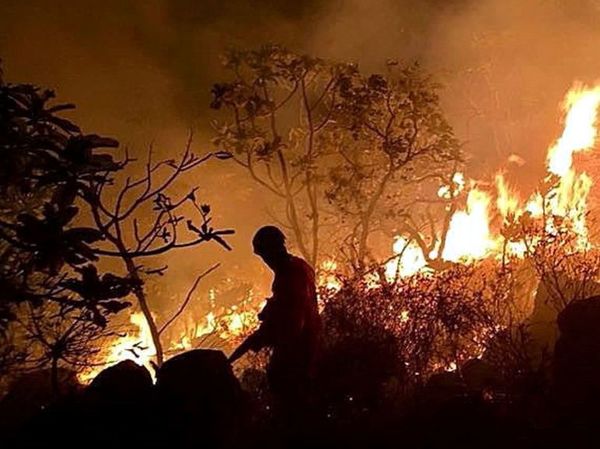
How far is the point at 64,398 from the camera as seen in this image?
502 cm

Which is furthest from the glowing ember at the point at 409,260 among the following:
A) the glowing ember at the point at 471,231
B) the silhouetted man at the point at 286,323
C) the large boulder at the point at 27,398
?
the silhouetted man at the point at 286,323

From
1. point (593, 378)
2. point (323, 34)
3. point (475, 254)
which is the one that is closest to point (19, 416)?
point (593, 378)

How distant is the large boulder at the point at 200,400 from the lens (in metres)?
4.86

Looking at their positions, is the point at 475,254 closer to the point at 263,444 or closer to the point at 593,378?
the point at 593,378

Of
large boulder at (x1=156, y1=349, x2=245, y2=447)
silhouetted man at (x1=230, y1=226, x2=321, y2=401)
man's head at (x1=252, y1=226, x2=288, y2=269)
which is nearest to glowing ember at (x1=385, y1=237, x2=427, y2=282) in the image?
silhouetted man at (x1=230, y1=226, x2=321, y2=401)

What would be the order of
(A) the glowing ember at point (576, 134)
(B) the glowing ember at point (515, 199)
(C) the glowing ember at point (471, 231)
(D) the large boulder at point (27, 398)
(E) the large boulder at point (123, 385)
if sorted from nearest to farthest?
(E) the large boulder at point (123, 385) → (D) the large boulder at point (27, 398) → (B) the glowing ember at point (515, 199) → (C) the glowing ember at point (471, 231) → (A) the glowing ember at point (576, 134)

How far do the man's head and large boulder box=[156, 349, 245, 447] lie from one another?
32.8 inches

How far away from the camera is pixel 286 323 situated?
17.1ft

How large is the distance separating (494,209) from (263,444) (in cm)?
1289

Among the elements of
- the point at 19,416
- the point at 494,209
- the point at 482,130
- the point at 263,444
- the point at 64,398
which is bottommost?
the point at 263,444

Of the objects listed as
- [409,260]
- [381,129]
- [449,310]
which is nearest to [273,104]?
[381,129]

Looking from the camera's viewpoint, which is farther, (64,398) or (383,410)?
(383,410)

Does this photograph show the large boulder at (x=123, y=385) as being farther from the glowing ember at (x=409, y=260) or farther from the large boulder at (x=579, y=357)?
the glowing ember at (x=409, y=260)

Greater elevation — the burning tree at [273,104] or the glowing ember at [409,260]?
the burning tree at [273,104]
